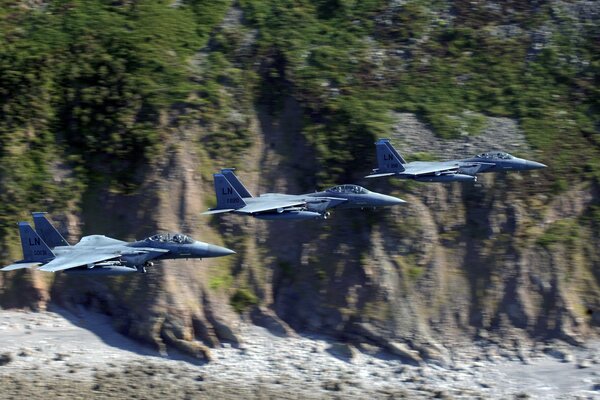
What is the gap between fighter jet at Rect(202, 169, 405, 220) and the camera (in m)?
59.1

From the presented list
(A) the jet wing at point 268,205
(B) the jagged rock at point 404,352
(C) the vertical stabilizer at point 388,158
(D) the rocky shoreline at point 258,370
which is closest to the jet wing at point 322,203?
(A) the jet wing at point 268,205

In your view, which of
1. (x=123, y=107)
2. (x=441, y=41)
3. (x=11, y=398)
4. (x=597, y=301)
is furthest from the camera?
(x=441, y=41)

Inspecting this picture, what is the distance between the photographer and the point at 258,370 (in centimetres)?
5831

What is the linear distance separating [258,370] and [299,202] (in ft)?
25.7

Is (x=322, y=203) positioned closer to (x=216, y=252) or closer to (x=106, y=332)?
(x=216, y=252)

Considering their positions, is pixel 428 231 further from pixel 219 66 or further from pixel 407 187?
pixel 219 66

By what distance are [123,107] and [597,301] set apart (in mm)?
25184

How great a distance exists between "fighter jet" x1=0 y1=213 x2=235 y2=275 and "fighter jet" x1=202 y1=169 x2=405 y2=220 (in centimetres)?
237

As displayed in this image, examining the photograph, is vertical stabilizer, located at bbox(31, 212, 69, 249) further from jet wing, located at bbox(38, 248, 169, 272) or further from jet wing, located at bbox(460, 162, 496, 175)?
jet wing, located at bbox(460, 162, 496, 175)

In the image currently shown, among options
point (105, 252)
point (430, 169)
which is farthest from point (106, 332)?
point (430, 169)

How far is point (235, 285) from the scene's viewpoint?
6162 cm

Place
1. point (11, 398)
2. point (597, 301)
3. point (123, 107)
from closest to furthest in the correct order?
point (11, 398)
point (597, 301)
point (123, 107)

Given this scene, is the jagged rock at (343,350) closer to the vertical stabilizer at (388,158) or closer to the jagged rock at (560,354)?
the vertical stabilizer at (388,158)

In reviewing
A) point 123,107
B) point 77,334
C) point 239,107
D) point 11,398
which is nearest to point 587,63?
point 239,107
